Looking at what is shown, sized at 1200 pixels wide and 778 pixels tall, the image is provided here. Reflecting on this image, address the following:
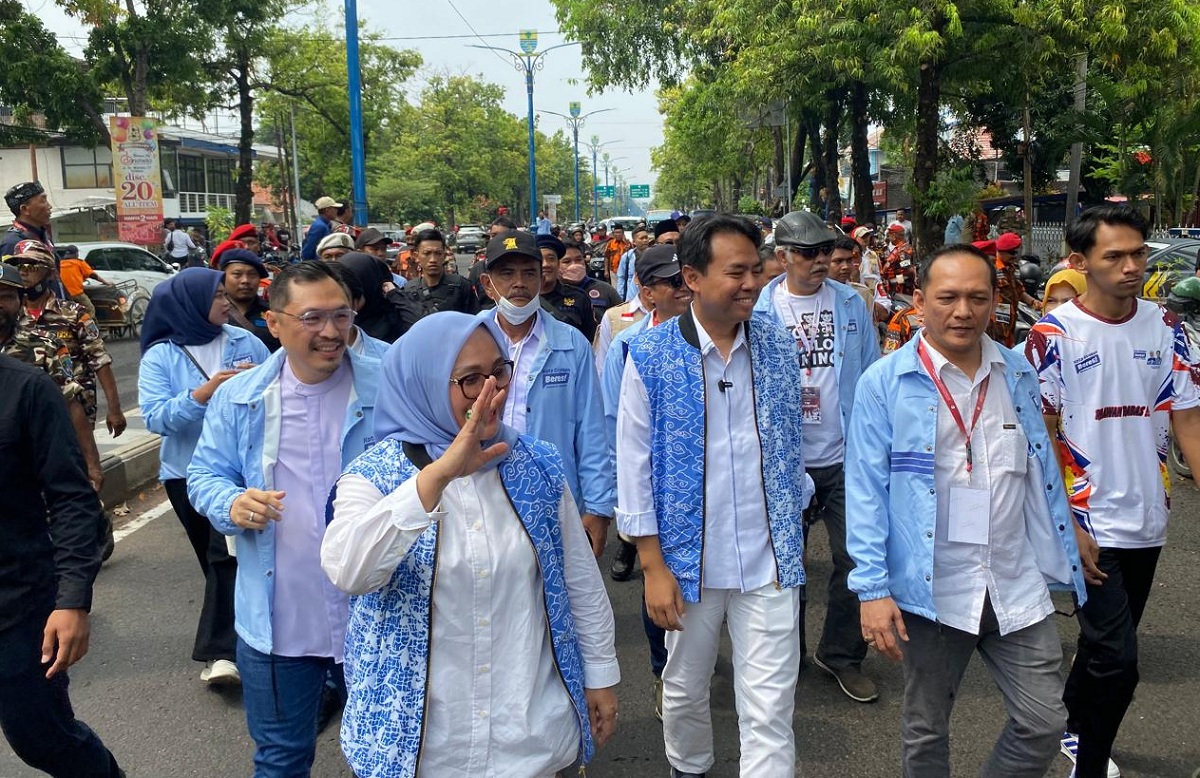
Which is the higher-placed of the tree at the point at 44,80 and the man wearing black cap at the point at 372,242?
the tree at the point at 44,80

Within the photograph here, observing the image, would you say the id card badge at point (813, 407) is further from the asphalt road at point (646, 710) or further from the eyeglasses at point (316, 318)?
the eyeglasses at point (316, 318)

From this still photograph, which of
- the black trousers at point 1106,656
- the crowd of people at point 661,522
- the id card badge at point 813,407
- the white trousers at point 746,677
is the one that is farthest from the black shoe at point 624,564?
the black trousers at point 1106,656

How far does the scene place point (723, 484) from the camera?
3.16m

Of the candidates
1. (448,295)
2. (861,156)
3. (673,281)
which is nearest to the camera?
(673,281)

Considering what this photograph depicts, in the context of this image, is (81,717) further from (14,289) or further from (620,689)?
(620,689)

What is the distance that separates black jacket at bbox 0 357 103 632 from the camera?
2.66 metres

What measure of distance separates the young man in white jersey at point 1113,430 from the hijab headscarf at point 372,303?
3.54 metres

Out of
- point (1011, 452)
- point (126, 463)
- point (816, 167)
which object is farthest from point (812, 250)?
point (816, 167)

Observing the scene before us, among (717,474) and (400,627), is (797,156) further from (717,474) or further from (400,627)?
(400,627)

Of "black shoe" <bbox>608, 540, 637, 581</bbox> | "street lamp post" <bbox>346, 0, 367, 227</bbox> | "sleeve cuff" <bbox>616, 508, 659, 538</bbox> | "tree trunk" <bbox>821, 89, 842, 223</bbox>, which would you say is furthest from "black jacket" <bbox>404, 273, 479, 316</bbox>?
"tree trunk" <bbox>821, 89, 842, 223</bbox>

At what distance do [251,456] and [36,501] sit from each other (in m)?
0.56

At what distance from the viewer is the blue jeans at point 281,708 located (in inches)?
111

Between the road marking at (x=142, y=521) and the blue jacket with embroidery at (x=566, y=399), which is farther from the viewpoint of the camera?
the road marking at (x=142, y=521)

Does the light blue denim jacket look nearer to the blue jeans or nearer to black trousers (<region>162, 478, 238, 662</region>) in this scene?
black trousers (<region>162, 478, 238, 662</region>)
